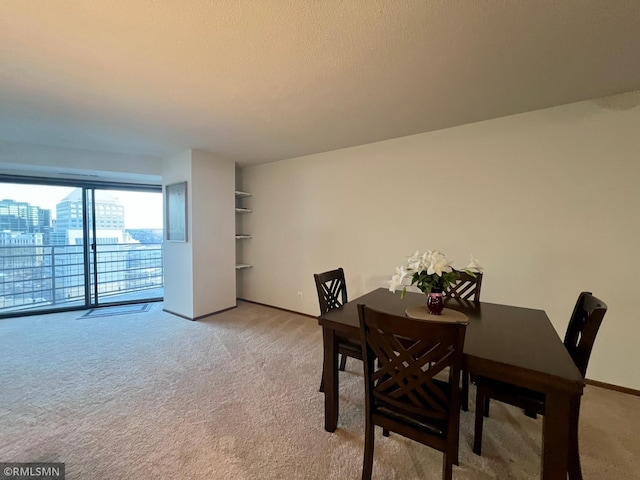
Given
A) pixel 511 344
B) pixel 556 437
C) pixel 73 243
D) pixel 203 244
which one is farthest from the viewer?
pixel 73 243

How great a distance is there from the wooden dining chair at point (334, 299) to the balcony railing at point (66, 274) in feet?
14.0

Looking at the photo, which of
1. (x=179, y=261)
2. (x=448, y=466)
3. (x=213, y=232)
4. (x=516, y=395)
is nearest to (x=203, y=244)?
(x=213, y=232)

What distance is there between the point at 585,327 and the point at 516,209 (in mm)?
1618

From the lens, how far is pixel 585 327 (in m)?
1.31

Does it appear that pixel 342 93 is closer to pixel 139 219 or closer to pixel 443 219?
pixel 443 219

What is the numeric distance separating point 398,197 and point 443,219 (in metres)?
0.58

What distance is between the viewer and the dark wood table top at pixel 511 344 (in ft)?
3.72

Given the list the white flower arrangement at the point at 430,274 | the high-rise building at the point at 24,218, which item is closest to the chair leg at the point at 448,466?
the white flower arrangement at the point at 430,274

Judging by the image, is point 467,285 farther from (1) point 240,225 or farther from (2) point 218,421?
(1) point 240,225

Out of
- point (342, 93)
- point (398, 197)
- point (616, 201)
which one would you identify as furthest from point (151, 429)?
point (616, 201)

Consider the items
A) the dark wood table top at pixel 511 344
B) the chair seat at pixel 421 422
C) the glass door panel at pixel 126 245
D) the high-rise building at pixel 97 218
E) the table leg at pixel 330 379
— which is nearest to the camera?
the dark wood table top at pixel 511 344

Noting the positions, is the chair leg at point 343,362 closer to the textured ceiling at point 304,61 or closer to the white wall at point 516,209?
the white wall at point 516,209

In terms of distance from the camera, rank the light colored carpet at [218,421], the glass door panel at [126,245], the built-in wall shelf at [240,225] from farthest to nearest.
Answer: the built-in wall shelf at [240,225] → the glass door panel at [126,245] → the light colored carpet at [218,421]

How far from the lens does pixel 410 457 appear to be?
1.59 m
